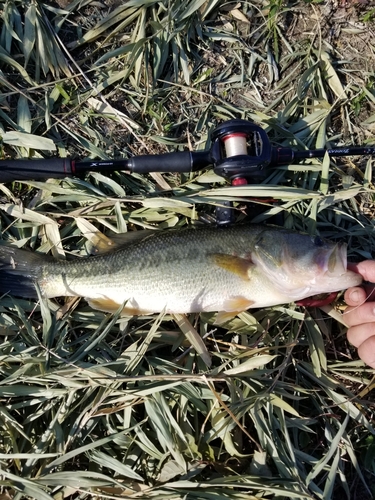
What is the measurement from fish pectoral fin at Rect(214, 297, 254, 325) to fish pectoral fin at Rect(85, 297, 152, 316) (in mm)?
561

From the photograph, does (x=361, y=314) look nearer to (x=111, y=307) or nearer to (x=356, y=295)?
(x=356, y=295)

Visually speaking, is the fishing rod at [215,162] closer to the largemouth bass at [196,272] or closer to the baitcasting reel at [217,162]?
the baitcasting reel at [217,162]

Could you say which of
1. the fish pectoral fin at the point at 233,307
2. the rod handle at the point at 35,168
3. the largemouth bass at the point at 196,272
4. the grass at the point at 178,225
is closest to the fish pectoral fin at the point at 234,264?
the largemouth bass at the point at 196,272

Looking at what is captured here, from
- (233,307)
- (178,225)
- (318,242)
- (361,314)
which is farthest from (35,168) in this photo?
(361,314)

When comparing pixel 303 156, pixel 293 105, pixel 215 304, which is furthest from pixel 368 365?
pixel 293 105

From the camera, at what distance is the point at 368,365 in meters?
3.43

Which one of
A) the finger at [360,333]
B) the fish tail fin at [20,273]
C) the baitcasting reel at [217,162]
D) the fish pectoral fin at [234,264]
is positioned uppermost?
the baitcasting reel at [217,162]

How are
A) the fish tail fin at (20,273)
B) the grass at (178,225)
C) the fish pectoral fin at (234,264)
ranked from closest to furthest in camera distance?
1. the grass at (178,225)
2. the fish pectoral fin at (234,264)
3. the fish tail fin at (20,273)

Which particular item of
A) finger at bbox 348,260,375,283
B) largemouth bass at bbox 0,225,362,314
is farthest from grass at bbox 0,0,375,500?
finger at bbox 348,260,375,283

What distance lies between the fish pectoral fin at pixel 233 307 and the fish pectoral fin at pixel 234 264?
180 millimetres

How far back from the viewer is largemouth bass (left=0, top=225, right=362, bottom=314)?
3.16 meters

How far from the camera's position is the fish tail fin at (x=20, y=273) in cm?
327

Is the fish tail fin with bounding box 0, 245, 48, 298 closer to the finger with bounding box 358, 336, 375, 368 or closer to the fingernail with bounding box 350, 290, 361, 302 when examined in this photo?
the fingernail with bounding box 350, 290, 361, 302

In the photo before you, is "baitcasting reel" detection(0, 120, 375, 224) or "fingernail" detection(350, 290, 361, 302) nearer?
"baitcasting reel" detection(0, 120, 375, 224)
